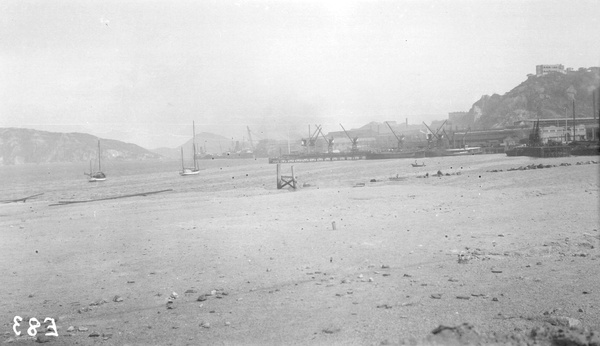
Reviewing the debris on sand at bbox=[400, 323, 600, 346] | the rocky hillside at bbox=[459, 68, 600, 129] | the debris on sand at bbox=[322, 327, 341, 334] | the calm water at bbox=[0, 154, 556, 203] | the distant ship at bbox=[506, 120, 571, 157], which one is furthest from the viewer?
the distant ship at bbox=[506, 120, 571, 157]

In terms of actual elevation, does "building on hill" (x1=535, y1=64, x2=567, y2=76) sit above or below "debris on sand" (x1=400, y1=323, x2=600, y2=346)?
above

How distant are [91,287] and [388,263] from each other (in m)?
5.64

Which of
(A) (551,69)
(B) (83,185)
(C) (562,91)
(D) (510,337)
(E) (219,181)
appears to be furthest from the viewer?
(B) (83,185)

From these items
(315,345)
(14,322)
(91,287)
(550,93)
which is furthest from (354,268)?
(550,93)

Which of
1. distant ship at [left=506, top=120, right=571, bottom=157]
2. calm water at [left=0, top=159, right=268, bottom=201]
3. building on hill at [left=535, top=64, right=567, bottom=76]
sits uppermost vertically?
building on hill at [left=535, top=64, right=567, bottom=76]

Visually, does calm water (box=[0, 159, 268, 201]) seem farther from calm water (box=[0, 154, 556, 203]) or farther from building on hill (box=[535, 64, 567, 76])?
building on hill (box=[535, 64, 567, 76])

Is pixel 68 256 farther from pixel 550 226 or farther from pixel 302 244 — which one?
pixel 550 226

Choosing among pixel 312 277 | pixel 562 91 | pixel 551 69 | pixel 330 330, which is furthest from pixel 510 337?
pixel 551 69

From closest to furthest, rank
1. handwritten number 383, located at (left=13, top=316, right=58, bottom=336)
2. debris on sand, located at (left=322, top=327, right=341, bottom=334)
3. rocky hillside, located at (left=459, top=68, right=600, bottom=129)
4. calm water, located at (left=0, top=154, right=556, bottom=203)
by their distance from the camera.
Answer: debris on sand, located at (left=322, top=327, right=341, bottom=334)
handwritten number 383, located at (left=13, top=316, right=58, bottom=336)
rocky hillside, located at (left=459, top=68, right=600, bottom=129)
calm water, located at (left=0, top=154, right=556, bottom=203)

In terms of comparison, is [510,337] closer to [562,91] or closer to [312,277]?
[312,277]

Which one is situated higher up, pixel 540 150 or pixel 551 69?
pixel 551 69

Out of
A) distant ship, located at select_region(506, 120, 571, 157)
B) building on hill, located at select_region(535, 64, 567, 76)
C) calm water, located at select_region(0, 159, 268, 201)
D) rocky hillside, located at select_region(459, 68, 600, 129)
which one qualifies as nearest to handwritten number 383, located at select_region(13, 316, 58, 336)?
rocky hillside, located at select_region(459, 68, 600, 129)

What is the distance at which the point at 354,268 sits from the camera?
31.2 feet

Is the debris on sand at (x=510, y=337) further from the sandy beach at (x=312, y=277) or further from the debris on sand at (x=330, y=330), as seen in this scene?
the debris on sand at (x=330, y=330)
